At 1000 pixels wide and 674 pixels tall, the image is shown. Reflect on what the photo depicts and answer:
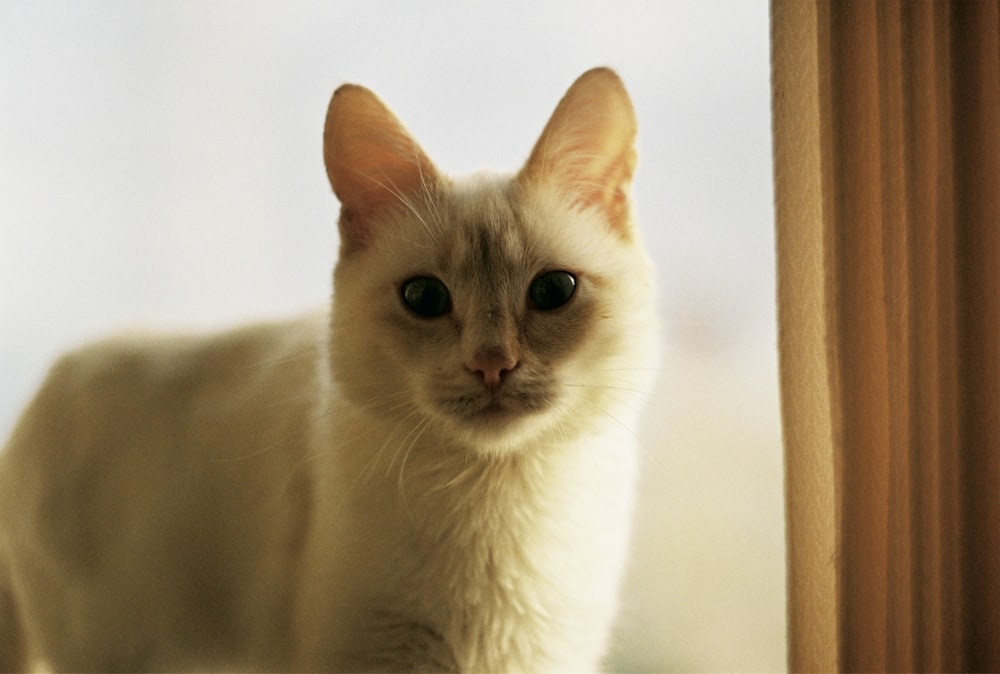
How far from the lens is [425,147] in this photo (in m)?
1.43

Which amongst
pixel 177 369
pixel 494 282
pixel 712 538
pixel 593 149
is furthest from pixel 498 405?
pixel 712 538

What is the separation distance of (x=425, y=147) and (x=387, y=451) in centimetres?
55

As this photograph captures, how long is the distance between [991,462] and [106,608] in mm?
1347

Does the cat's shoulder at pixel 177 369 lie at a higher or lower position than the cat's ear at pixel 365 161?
lower

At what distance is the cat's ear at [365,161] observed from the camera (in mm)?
1085

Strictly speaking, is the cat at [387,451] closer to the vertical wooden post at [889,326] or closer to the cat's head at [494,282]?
the cat's head at [494,282]

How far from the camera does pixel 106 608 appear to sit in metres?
1.28

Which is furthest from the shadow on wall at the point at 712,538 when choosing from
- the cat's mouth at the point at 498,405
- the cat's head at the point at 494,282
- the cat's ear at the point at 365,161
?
the cat's ear at the point at 365,161

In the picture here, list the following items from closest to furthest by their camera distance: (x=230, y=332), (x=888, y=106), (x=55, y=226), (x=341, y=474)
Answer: (x=341, y=474)
(x=888, y=106)
(x=230, y=332)
(x=55, y=226)

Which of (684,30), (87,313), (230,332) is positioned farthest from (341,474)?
(684,30)

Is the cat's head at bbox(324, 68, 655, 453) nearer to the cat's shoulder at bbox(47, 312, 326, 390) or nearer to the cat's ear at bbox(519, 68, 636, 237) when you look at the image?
the cat's ear at bbox(519, 68, 636, 237)

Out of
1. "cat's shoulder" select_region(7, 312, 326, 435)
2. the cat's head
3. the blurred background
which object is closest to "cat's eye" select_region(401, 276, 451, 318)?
the cat's head

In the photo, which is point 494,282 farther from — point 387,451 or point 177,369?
point 177,369

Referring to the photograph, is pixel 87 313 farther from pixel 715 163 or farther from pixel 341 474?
pixel 715 163
